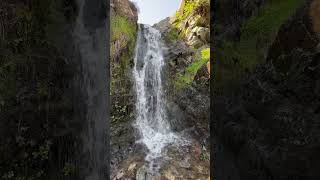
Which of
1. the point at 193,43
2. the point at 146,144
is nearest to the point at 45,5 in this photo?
the point at 146,144

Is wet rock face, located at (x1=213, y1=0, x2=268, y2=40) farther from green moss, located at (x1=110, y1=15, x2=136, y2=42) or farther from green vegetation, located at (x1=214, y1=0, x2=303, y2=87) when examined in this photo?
green moss, located at (x1=110, y1=15, x2=136, y2=42)

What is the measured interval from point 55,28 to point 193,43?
13262 millimetres

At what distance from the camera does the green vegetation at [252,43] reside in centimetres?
191

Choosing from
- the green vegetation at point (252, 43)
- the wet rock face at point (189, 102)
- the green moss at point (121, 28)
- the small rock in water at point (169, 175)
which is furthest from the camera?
the green moss at point (121, 28)

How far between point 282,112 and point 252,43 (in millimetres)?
612

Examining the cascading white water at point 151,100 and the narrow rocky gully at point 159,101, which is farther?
the cascading white water at point 151,100

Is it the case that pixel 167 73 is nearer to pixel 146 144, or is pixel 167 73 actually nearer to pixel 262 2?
pixel 146 144

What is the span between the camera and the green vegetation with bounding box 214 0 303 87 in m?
1.91

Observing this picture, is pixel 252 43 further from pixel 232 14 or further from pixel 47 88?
pixel 47 88

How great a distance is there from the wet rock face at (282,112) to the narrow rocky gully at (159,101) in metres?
6.87

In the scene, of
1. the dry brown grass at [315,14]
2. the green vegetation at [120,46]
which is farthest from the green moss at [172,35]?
the dry brown grass at [315,14]

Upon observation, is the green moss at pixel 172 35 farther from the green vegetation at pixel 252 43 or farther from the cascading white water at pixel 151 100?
the green vegetation at pixel 252 43

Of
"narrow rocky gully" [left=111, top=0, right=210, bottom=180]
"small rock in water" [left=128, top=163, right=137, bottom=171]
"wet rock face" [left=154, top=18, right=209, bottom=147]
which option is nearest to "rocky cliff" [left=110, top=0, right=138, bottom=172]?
"narrow rocky gully" [left=111, top=0, right=210, bottom=180]

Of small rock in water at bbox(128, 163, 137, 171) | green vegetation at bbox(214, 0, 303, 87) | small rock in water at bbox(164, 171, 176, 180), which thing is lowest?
small rock in water at bbox(164, 171, 176, 180)
